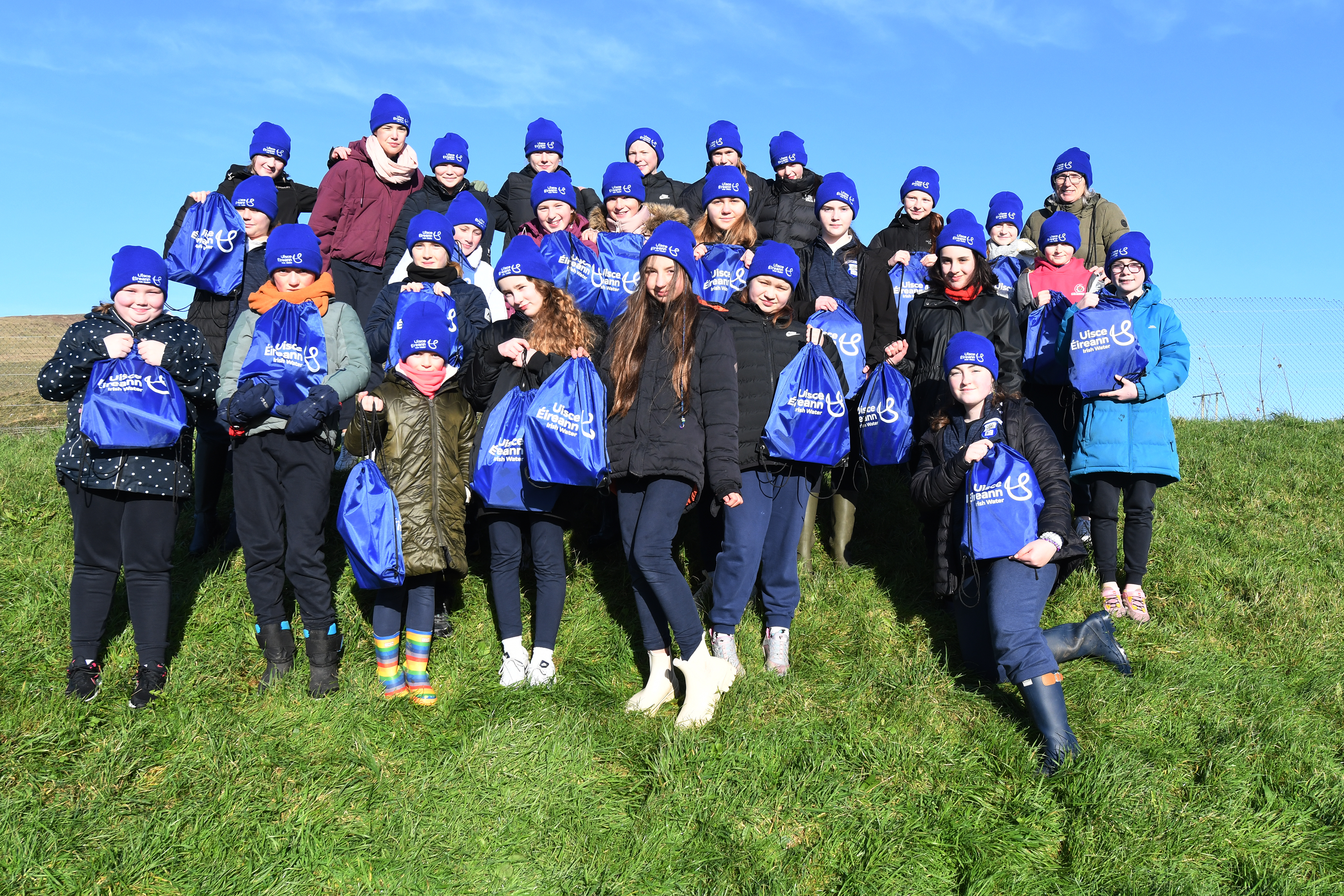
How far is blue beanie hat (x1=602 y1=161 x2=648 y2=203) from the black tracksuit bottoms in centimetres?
267

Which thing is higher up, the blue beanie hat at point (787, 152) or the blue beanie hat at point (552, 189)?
the blue beanie hat at point (787, 152)

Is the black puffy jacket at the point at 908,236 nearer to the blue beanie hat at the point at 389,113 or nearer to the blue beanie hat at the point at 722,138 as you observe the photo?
the blue beanie hat at the point at 722,138

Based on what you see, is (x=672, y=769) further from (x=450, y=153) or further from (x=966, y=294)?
(x=450, y=153)

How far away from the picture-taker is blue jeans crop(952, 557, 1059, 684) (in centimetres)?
427

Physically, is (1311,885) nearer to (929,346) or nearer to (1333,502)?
(929,346)

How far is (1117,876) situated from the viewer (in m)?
3.70

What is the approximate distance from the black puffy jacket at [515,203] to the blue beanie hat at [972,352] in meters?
3.49

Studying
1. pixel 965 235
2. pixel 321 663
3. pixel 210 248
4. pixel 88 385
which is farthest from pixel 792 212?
pixel 88 385

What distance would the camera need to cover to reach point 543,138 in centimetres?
729

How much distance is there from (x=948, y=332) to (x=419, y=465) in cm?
317

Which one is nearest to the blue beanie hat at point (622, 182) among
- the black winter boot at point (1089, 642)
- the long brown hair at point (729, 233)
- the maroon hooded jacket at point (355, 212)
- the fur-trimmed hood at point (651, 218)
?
the fur-trimmed hood at point (651, 218)

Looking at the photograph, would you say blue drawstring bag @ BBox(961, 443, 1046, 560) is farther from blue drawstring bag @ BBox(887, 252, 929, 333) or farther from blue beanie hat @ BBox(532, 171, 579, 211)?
blue beanie hat @ BBox(532, 171, 579, 211)

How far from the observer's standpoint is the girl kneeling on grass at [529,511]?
4.86 m

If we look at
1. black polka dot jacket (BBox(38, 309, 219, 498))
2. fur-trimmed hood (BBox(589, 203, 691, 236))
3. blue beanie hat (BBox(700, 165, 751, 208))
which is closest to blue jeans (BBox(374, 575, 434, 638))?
black polka dot jacket (BBox(38, 309, 219, 498))
